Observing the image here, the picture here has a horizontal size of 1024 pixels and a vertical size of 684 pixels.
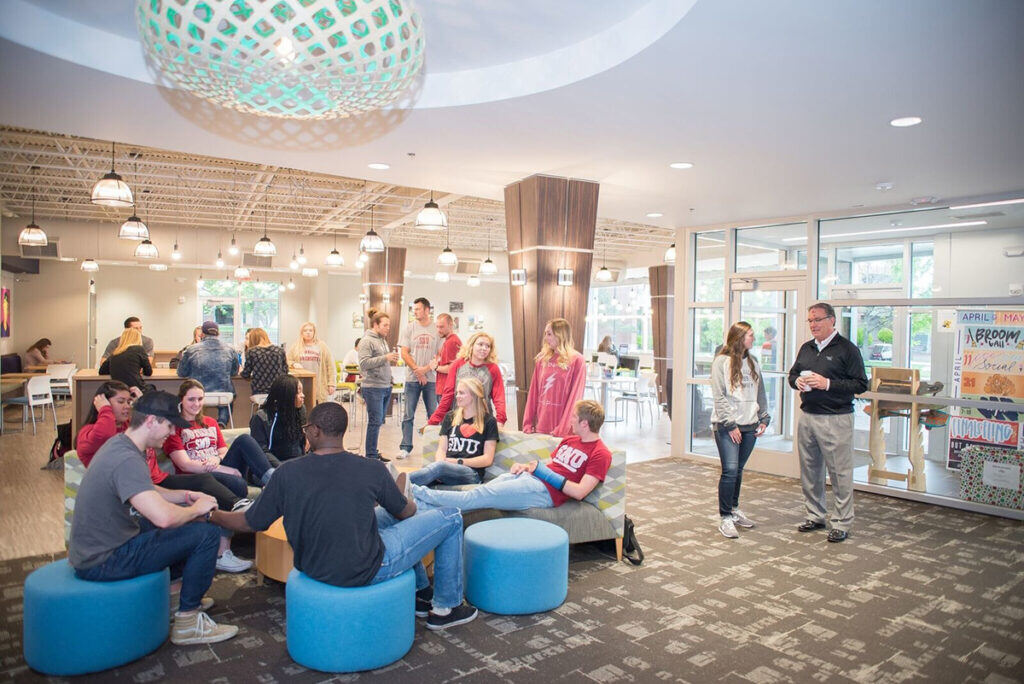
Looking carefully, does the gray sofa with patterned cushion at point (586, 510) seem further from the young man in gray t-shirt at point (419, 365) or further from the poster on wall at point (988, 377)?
the poster on wall at point (988, 377)

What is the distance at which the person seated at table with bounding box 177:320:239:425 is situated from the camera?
22.2 feet

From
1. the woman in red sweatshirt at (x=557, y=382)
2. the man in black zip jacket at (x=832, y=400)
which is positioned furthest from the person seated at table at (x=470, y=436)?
the man in black zip jacket at (x=832, y=400)

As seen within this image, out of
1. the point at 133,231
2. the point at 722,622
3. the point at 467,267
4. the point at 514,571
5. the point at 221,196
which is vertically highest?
the point at 221,196

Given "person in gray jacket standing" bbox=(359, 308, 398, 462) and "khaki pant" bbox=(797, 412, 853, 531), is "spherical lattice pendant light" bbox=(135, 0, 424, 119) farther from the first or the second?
"person in gray jacket standing" bbox=(359, 308, 398, 462)

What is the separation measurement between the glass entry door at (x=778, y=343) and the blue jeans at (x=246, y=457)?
5.58 meters

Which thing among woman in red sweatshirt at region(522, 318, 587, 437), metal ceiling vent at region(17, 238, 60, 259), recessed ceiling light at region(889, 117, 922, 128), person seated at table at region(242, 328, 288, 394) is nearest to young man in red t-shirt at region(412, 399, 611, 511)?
Answer: woman in red sweatshirt at region(522, 318, 587, 437)

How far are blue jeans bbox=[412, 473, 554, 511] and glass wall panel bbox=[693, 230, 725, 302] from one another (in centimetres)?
486

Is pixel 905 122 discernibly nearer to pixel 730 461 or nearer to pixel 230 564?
pixel 730 461

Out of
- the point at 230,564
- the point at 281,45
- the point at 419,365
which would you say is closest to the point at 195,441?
the point at 230,564

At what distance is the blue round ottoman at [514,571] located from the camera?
3.60 metres

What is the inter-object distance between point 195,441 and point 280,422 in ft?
2.27

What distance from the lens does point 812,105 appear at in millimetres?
4113

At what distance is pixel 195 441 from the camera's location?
14.2 ft

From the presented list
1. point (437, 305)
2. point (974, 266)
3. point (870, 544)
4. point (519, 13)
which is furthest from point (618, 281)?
point (519, 13)
